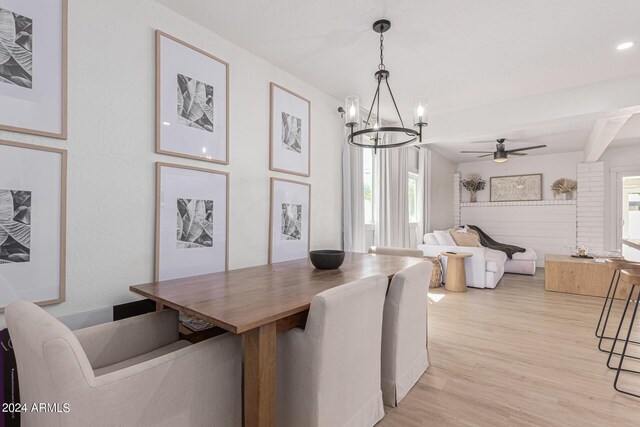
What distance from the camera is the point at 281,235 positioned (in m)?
2.54

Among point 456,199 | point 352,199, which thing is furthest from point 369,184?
point 456,199

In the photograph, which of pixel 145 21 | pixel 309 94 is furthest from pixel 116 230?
pixel 309 94

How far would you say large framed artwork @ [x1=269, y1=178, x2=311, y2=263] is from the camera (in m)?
2.48

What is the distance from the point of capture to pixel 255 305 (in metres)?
1.19

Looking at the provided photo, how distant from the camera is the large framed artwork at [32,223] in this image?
51.0 inches

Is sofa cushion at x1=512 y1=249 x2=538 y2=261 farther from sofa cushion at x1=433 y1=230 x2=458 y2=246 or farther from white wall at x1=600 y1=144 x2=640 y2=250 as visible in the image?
white wall at x1=600 y1=144 x2=640 y2=250

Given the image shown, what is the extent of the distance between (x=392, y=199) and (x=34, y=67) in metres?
3.61

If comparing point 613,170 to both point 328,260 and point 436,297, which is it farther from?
point 328,260

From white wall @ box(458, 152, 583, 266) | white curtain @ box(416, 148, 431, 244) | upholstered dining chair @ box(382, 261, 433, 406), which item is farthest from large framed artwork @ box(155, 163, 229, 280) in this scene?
white wall @ box(458, 152, 583, 266)

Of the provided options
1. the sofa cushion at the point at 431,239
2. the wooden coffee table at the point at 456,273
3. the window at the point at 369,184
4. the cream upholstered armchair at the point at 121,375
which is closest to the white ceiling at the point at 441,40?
the window at the point at 369,184

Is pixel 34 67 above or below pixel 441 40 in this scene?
below

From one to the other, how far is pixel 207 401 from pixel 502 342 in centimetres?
244

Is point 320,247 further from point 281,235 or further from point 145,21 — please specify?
point 145,21

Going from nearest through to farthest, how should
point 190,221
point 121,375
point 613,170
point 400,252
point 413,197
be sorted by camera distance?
point 121,375 < point 190,221 < point 400,252 < point 413,197 < point 613,170
